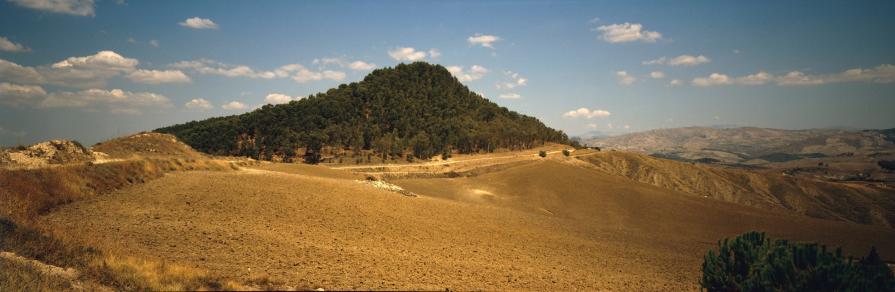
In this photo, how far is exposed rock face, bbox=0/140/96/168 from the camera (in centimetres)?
2391

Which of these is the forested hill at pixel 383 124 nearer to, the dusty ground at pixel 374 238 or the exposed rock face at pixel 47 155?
the exposed rock face at pixel 47 155

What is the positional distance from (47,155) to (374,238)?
84.4 feet

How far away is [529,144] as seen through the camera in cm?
12331

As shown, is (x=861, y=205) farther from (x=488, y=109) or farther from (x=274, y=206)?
(x=488, y=109)

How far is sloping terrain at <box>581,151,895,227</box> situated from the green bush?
64.8m

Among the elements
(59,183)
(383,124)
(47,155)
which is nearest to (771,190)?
(59,183)

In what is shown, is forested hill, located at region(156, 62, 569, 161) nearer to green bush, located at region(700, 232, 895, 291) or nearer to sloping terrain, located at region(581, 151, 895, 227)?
sloping terrain, located at region(581, 151, 895, 227)

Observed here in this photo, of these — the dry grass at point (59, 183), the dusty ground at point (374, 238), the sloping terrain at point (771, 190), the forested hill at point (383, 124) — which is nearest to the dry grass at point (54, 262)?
the dry grass at point (59, 183)

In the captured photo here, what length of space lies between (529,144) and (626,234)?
9235 centimetres

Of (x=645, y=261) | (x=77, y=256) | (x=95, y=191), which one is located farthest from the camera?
(x=645, y=261)

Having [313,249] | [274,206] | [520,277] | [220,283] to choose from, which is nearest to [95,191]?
[274,206]

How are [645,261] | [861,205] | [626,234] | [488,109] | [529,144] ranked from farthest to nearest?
[488,109], [529,144], [861,205], [626,234], [645,261]

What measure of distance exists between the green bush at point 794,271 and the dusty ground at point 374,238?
351cm

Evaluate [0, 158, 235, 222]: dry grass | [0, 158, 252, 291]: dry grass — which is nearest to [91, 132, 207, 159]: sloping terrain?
[0, 158, 235, 222]: dry grass
